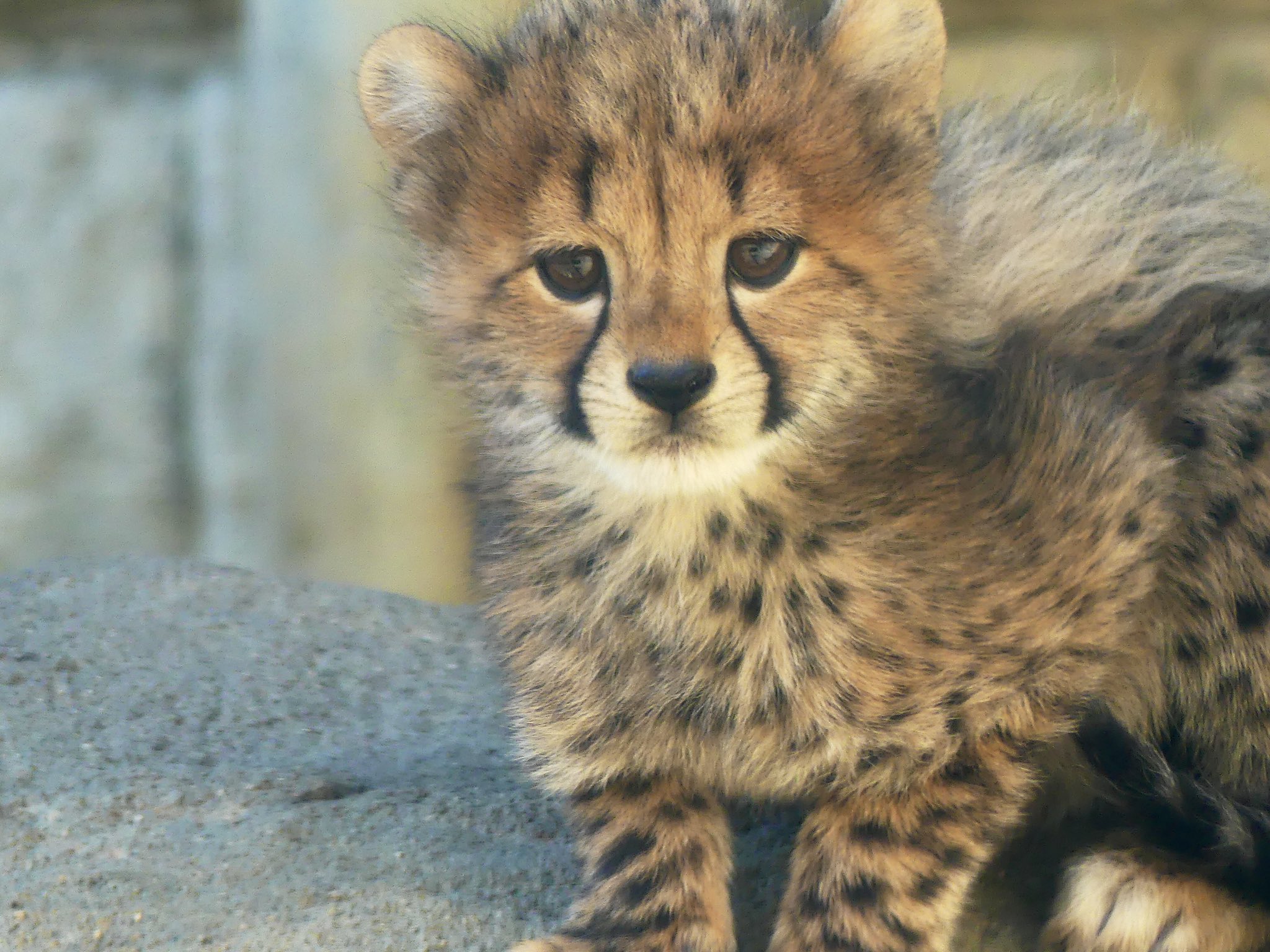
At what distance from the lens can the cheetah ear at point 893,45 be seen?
1.37 meters

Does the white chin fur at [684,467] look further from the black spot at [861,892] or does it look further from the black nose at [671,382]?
the black spot at [861,892]

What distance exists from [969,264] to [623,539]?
0.43m

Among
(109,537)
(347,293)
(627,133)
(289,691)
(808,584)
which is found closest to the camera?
(627,133)

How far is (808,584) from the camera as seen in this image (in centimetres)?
138

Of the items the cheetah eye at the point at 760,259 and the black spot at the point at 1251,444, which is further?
the black spot at the point at 1251,444

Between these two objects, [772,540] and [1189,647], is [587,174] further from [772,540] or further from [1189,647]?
[1189,647]

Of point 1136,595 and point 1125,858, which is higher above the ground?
point 1136,595

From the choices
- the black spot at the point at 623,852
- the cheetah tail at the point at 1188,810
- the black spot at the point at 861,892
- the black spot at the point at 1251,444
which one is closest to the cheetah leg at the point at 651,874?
the black spot at the point at 623,852

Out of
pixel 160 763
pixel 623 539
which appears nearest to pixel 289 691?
pixel 160 763

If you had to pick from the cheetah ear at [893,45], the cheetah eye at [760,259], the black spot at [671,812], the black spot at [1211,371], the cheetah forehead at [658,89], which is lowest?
the black spot at [671,812]

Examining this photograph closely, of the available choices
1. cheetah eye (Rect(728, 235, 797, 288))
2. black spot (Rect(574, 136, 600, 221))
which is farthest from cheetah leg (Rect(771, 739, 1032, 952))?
black spot (Rect(574, 136, 600, 221))

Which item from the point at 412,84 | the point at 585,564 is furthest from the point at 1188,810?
the point at 412,84

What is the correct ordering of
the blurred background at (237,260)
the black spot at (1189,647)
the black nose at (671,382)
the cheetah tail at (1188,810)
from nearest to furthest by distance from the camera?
the black nose at (671,382) < the cheetah tail at (1188,810) < the black spot at (1189,647) < the blurred background at (237,260)

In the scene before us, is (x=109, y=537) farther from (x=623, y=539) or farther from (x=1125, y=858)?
(x=1125, y=858)
